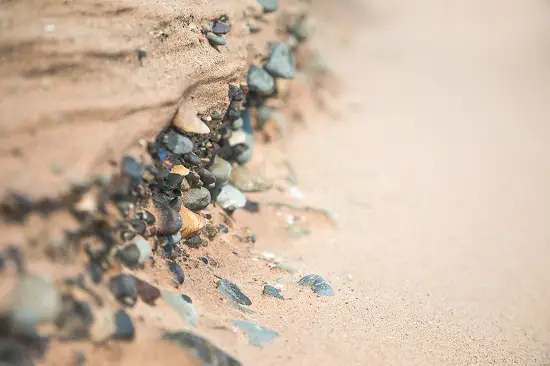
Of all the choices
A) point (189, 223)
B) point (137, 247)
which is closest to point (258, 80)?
point (189, 223)

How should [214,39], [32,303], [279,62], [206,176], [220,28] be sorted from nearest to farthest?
[32,303]
[206,176]
[214,39]
[220,28]
[279,62]

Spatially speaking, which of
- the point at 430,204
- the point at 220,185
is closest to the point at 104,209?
the point at 220,185

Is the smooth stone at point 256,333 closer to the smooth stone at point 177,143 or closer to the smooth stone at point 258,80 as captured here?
the smooth stone at point 177,143

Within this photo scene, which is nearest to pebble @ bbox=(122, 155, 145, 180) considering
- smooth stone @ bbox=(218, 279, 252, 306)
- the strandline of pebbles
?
the strandline of pebbles

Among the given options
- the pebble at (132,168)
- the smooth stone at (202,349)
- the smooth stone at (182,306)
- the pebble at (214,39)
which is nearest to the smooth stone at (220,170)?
the pebble at (214,39)

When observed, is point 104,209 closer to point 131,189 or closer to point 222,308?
point 131,189

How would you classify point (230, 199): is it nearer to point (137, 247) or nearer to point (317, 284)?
point (317, 284)

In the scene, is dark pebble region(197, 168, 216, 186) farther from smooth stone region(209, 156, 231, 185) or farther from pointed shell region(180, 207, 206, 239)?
pointed shell region(180, 207, 206, 239)
